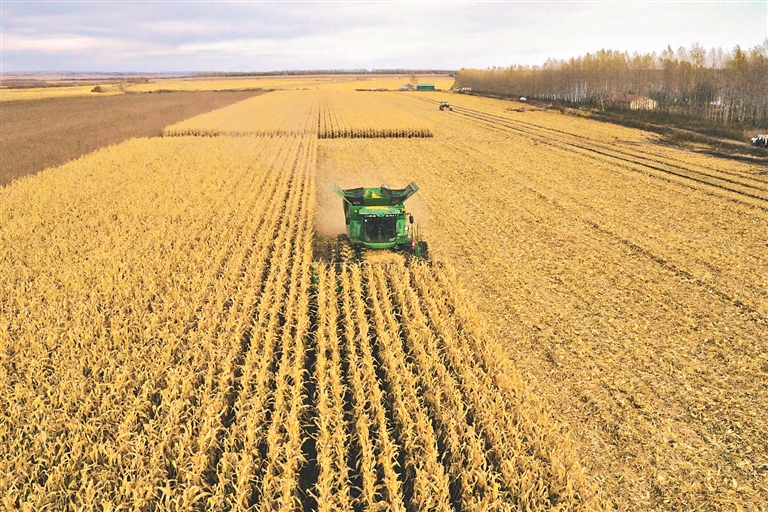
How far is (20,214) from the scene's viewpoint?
49.9ft

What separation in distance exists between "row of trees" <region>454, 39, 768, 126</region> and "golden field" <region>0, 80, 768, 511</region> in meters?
32.3

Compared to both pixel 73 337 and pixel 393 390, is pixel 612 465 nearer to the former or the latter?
pixel 393 390

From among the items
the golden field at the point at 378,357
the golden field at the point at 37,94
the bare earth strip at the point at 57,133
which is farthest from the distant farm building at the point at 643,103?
the golden field at the point at 37,94

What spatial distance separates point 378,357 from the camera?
828 cm

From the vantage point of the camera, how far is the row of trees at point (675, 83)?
41.2 meters

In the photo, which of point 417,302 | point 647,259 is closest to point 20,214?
point 417,302

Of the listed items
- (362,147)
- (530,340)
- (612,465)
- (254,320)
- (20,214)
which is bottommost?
(612,465)

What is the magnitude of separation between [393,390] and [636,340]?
5.84 m

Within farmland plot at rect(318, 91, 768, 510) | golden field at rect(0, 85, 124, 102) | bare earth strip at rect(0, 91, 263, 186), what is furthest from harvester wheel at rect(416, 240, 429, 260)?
golden field at rect(0, 85, 124, 102)

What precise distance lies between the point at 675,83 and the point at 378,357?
5796 centimetres

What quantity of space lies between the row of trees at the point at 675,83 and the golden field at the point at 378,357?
106 ft

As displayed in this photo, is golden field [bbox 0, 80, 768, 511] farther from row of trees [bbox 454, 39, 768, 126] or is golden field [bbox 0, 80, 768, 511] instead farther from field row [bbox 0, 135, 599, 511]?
row of trees [bbox 454, 39, 768, 126]

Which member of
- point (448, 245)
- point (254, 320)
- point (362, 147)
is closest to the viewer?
point (254, 320)

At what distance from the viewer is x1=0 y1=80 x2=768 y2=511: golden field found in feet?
18.1
